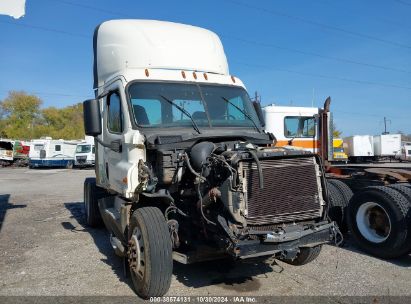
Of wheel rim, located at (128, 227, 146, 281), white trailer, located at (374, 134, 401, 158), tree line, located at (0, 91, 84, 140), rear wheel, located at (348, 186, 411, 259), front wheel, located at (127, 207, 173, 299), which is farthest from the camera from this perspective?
tree line, located at (0, 91, 84, 140)

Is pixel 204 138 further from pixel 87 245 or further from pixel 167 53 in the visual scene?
pixel 87 245

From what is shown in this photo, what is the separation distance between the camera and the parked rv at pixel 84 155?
118 ft

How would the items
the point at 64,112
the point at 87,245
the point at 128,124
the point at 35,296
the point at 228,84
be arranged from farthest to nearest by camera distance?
the point at 64,112 < the point at 87,245 < the point at 228,84 < the point at 128,124 < the point at 35,296

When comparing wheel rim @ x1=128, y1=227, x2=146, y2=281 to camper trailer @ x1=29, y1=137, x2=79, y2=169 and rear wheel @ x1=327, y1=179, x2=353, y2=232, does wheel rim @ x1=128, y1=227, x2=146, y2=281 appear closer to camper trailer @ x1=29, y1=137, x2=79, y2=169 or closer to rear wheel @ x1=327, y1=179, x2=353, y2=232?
rear wheel @ x1=327, y1=179, x2=353, y2=232

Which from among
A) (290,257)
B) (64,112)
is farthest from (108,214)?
(64,112)

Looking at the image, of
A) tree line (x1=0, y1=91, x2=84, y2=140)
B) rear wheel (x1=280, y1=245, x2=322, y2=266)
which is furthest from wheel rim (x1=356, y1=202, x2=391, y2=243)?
tree line (x1=0, y1=91, x2=84, y2=140)

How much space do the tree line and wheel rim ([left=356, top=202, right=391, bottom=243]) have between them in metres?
71.8

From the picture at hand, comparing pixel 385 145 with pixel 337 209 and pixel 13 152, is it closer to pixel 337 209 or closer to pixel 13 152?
pixel 337 209

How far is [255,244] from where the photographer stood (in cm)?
418

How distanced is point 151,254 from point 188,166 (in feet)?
3.45

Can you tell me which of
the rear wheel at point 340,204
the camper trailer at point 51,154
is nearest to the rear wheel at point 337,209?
the rear wheel at point 340,204

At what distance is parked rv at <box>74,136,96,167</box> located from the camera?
36.1 meters

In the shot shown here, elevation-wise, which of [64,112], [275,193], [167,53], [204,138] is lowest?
[275,193]

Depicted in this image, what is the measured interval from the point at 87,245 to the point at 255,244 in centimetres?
408
